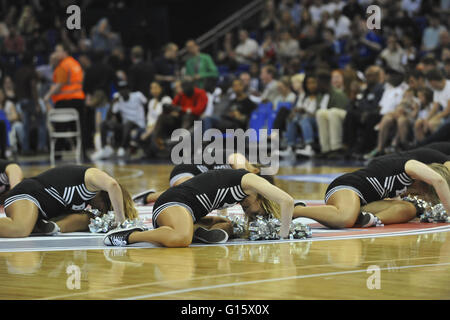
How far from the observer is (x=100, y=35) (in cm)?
1703

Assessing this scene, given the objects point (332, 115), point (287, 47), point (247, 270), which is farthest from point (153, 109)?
point (247, 270)

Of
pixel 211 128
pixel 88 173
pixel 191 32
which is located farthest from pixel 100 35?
pixel 88 173

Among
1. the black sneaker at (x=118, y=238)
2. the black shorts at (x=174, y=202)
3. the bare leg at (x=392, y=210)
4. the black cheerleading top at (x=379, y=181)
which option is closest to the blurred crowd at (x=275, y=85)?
the bare leg at (x=392, y=210)

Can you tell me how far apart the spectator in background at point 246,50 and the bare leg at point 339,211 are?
10.4 meters

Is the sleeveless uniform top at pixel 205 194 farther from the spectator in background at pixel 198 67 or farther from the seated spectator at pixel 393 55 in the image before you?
the spectator in background at pixel 198 67

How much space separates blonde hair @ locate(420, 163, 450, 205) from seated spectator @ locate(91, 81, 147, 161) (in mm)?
8464

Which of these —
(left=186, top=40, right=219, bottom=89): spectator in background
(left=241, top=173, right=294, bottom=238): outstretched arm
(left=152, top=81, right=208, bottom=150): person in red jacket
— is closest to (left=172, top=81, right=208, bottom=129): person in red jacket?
(left=152, top=81, right=208, bottom=150): person in red jacket

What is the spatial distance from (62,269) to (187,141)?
8080 mm

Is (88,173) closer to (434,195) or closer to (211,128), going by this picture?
(434,195)

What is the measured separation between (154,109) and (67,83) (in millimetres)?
1841

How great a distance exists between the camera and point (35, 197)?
17.5ft

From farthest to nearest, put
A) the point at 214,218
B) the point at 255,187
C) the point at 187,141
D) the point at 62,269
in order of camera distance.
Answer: the point at 187,141 < the point at 214,218 < the point at 255,187 < the point at 62,269

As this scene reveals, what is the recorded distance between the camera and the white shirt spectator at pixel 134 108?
546 inches

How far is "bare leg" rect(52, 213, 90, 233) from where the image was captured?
5625 mm
